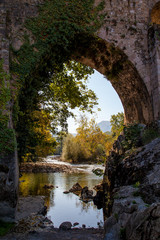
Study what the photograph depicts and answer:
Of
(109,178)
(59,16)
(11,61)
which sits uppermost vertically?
(59,16)

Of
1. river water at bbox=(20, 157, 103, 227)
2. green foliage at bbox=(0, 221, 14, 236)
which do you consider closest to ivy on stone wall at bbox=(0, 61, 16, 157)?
green foliage at bbox=(0, 221, 14, 236)

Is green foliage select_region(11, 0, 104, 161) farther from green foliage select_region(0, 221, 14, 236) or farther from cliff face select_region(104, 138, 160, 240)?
cliff face select_region(104, 138, 160, 240)

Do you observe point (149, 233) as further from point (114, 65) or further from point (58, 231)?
point (114, 65)

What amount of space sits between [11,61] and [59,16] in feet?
9.69

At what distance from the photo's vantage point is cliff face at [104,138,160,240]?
9.16ft

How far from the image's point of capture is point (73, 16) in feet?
28.8

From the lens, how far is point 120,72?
9789mm

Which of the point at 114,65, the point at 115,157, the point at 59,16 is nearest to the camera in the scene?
the point at 115,157

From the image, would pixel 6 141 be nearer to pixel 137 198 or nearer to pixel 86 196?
pixel 137 198

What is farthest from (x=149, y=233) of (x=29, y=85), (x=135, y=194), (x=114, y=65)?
(x=114, y=65)

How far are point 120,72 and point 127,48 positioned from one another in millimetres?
1126

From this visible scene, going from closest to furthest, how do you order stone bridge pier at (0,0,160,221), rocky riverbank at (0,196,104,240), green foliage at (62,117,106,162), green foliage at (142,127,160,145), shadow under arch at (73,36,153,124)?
rocky riverbank at (0,196,104,240) < green foliage at (142,127,160,145) < stone bridge pier at (0,0,160,221) < shadow under arch at (73,36,153,124) < green foliage at (62,117,106,162)

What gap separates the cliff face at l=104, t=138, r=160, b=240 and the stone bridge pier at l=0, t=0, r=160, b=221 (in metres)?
3.25

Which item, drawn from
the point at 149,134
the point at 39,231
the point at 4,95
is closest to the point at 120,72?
the point at 149,134
